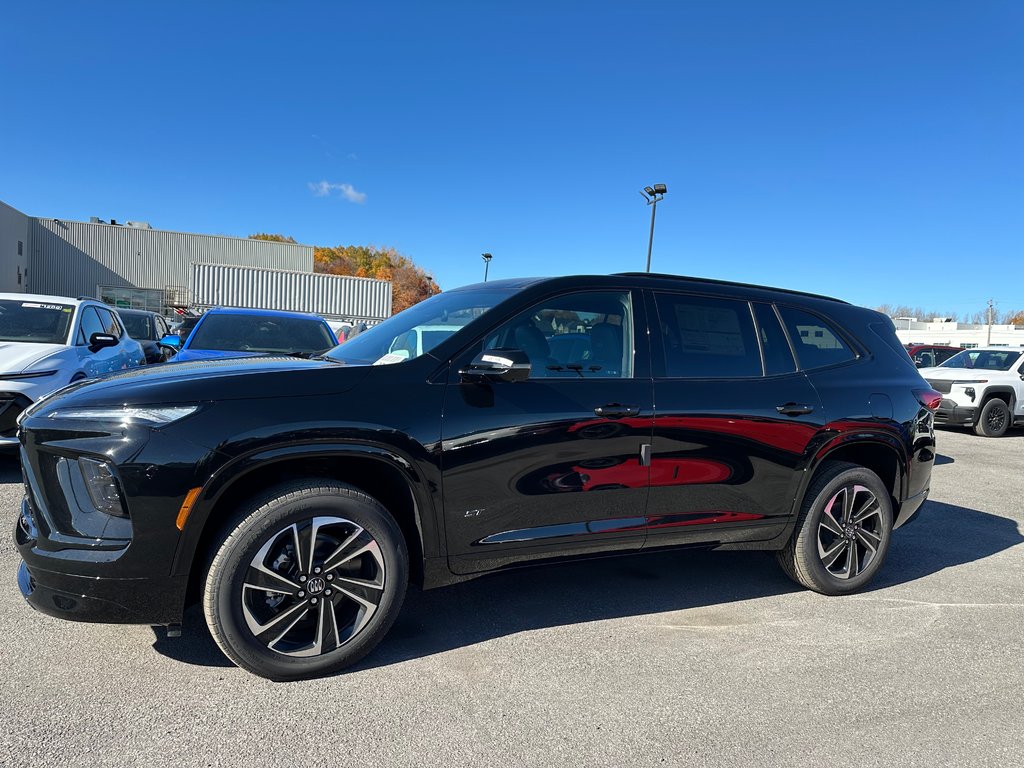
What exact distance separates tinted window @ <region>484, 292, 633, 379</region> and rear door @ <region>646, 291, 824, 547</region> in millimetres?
201

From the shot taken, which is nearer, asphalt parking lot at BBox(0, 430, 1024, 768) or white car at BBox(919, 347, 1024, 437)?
asphalt parking lot at BBox(0, 430, 1024, 768)

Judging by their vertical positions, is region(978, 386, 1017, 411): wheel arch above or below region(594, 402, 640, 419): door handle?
below

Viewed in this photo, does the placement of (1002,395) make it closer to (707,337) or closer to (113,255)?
(707,337)

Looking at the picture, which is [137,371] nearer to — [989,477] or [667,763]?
[667,763]

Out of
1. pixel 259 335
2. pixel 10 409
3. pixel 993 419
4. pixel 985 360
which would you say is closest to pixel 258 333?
pixel 259 335

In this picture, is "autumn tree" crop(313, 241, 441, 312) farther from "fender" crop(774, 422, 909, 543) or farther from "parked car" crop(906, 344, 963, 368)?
"fender" crop(774, 422, 909, 543)

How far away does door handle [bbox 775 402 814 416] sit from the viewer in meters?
3.74

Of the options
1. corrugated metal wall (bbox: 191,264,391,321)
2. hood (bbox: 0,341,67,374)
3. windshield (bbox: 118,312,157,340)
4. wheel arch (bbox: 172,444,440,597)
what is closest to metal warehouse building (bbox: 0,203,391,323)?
corrugated metal wall (bbox: 191,264,391,321)

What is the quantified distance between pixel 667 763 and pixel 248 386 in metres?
2.10

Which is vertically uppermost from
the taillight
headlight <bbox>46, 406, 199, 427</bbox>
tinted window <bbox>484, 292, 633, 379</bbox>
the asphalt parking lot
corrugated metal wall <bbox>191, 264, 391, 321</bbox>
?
corrugated metal wall <bbox>191, 264, 391, 321</bbox>

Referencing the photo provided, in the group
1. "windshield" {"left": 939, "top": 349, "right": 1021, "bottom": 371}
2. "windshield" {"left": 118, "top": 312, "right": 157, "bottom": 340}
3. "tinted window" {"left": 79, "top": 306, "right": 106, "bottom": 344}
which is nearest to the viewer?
"tinted window" {"left": 79, "top": 306, "right": 106, "bottom": 344}

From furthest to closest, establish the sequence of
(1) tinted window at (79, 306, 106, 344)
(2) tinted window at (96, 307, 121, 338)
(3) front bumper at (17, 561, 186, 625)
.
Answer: (2) tinted window at (96, 307, 121, 338) < (1) tinted window at (79, 306, 106, 344) < (3) front bumper at (17, 561, 186, 625)

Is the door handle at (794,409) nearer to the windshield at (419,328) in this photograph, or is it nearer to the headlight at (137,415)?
the windshield at (419,328)

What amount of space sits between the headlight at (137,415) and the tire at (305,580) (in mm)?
444
